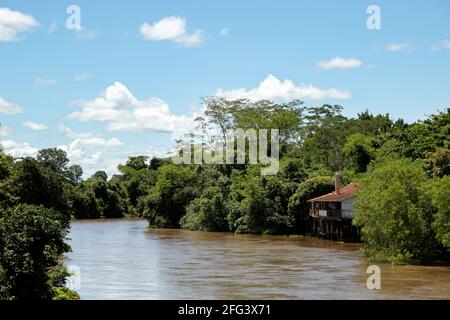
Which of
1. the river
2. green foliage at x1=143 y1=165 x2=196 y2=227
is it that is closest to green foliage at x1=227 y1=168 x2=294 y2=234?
the river

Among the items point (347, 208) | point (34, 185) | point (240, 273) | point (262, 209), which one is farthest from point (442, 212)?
point (262, 209)

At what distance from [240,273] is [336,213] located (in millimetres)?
23533

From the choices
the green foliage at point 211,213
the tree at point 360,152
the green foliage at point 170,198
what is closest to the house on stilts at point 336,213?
the tree at point 360,152

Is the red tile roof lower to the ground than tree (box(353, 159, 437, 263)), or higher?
higher

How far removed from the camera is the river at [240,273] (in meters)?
28.5

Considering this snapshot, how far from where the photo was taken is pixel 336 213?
5734cm

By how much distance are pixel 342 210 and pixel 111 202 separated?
6369cm

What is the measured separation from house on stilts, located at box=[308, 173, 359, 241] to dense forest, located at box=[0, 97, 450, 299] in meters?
2.70

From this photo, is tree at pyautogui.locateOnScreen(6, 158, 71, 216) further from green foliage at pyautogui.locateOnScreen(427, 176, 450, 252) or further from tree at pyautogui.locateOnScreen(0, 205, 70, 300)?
green foliage at pyautogui.locateOnScreen(427, 176, 450, 252)

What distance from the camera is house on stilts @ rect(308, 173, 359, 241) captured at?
56750mm

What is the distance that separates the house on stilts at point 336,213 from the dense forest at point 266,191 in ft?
8.84

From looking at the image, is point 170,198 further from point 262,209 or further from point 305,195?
point 305,195

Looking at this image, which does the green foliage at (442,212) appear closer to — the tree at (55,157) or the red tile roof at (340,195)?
the red tile roof at (340,195)
